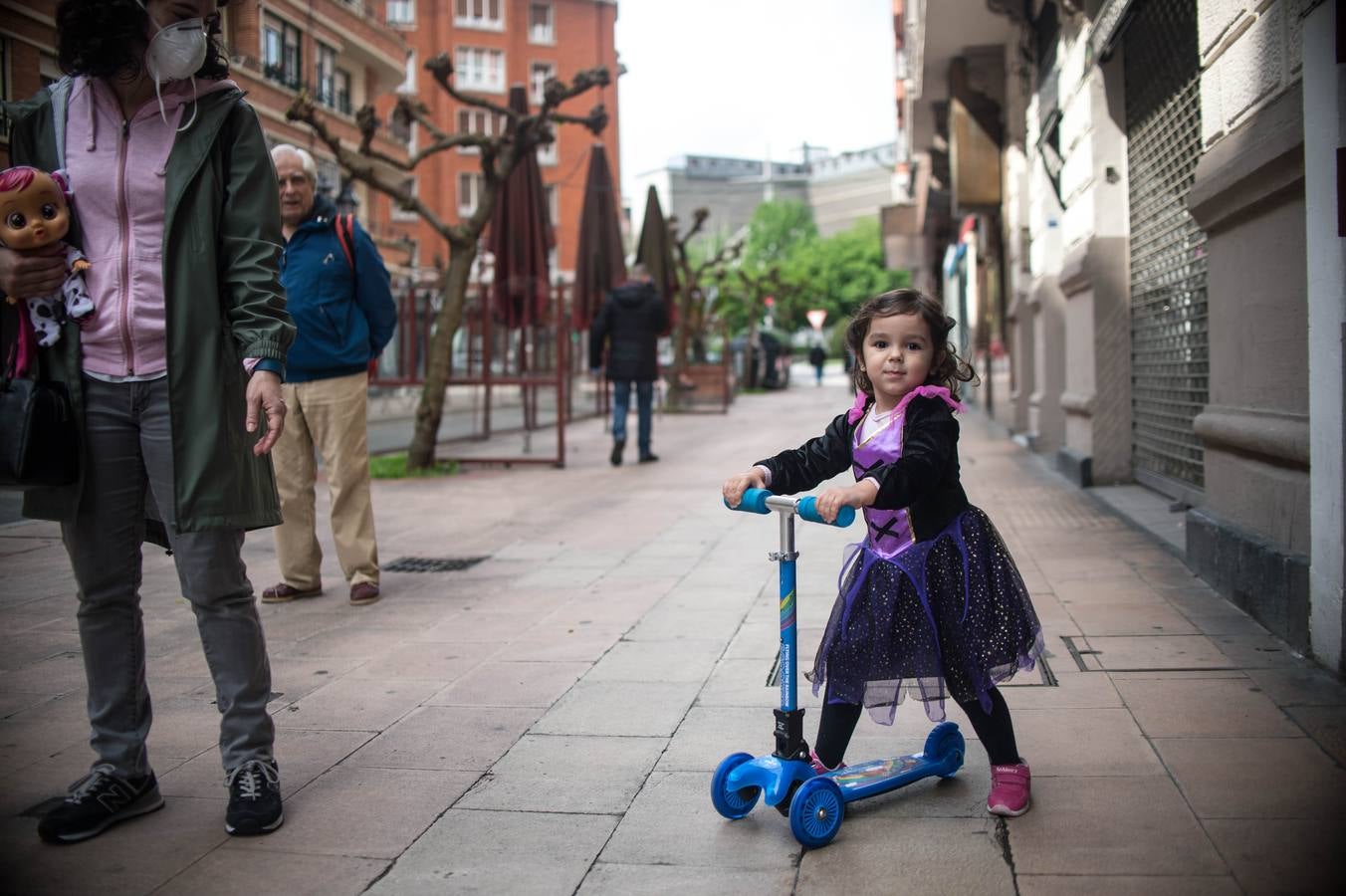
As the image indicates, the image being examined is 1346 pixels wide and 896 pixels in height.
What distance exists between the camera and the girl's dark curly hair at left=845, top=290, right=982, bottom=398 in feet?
10.3

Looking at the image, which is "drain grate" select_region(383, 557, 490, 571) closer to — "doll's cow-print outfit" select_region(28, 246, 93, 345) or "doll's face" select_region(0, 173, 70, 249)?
"doll's cow-print outfit" select_region(28, 246, 93, 345)

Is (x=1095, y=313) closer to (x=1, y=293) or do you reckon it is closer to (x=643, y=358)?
(x=643, y=358)

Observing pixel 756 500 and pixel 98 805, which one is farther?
pixel 98 805

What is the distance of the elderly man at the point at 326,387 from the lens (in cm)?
614

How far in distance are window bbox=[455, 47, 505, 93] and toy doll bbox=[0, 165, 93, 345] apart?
53.1 meters

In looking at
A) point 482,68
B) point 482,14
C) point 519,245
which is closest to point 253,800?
point 519,245

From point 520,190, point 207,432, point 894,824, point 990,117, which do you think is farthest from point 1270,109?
point 990,117

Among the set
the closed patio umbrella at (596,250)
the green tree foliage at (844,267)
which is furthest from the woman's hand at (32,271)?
the green tree foliage at (844,267)

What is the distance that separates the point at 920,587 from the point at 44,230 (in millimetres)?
2250

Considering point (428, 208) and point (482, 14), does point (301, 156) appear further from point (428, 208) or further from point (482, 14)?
point (482, 14)

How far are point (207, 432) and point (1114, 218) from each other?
25.0 ft

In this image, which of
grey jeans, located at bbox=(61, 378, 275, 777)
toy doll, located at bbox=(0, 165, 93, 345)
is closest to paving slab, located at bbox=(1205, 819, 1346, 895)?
grey jeans, located at bbox=(61, 378, 275, 777)

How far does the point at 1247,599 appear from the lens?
5090mm

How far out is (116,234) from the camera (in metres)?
3.21
